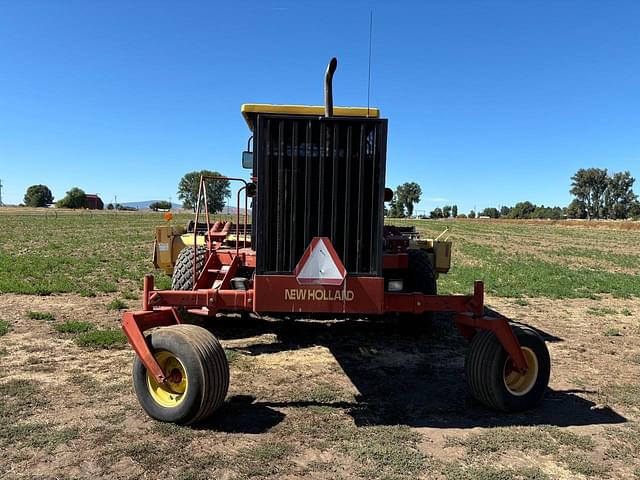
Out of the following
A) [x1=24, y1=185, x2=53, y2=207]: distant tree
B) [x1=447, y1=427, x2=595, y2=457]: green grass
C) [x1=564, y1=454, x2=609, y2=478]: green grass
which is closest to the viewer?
[x1=564, y1=454, x2=609, y2=478]: green grass

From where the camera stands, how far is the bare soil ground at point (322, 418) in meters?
3.42

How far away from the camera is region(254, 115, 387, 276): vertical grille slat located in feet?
13.9

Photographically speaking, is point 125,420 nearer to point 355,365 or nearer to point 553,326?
point 355,365

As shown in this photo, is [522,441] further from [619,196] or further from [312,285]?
[619,196]

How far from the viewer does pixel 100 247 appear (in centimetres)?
1959

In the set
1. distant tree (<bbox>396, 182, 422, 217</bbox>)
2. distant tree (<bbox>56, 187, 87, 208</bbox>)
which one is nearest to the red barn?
distant tree (<bbox>56, 187, 87, 208</bbox>)

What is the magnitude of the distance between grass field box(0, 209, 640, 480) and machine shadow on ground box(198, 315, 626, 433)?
0.9 inches

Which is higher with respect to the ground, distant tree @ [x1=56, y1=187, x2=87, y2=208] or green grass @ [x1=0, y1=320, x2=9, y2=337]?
distant tree @ [x1=56, y1=187, x2=87, y2=208]

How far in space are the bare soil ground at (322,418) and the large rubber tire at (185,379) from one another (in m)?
0.13

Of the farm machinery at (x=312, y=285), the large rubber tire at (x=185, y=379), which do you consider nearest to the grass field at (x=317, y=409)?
the large rubber tire at (x=185, y=379)

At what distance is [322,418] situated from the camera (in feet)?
13.9

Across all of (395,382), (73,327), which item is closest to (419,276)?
(395,382)

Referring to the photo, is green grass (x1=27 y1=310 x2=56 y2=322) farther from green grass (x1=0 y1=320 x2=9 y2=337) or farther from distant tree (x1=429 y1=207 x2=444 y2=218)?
distant tree (x1=429 y1=207 x2=444 y2=218)

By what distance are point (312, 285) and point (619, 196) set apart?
151532mm
